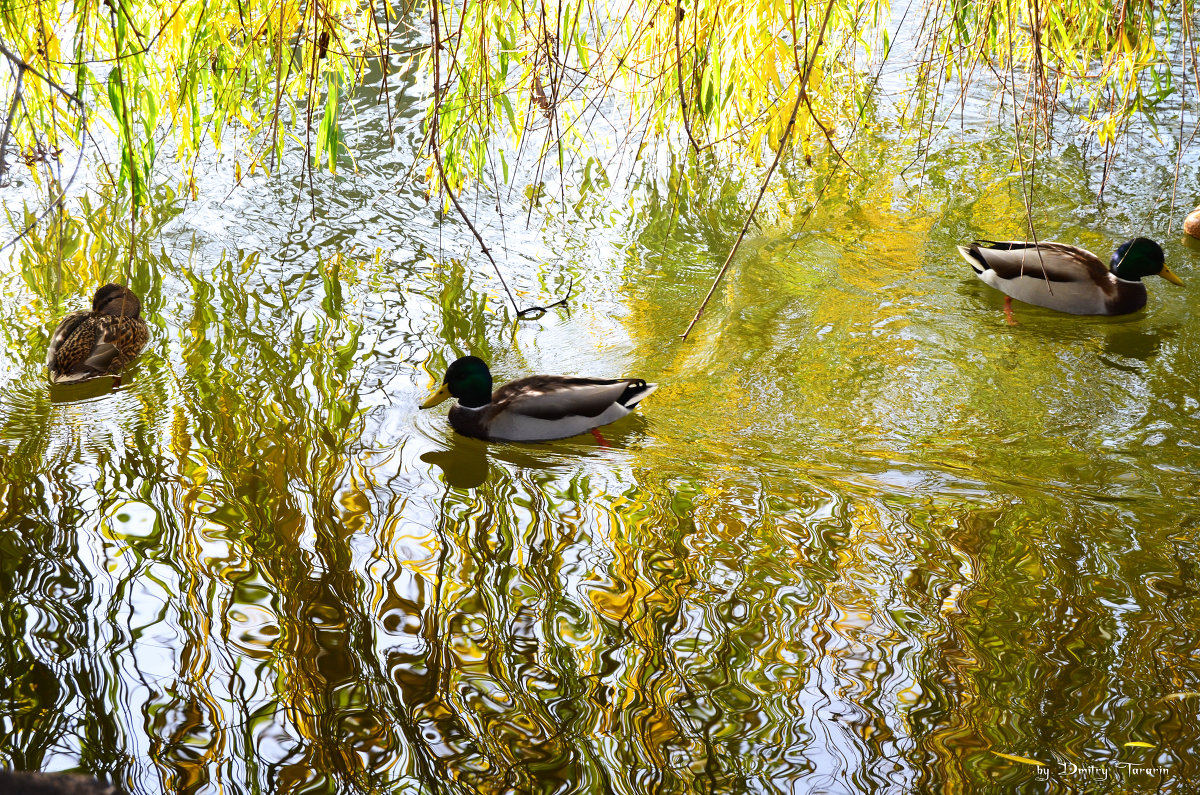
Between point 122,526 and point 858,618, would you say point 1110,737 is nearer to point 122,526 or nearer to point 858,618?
point 858,618

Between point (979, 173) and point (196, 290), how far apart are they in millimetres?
4971

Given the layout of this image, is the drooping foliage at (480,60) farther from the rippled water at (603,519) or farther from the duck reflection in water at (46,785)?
the duck reflection in water at (46,785)

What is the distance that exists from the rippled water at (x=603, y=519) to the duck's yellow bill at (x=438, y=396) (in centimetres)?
13

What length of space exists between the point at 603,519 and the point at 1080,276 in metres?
3.16

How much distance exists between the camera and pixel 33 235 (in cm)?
584

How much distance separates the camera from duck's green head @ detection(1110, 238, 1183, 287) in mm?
5406

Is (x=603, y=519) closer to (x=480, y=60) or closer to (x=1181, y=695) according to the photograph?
(x=480, y=60)

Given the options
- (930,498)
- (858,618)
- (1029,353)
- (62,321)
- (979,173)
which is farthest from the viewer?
(979,173)

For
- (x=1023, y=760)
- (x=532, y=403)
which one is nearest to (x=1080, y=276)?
(x=532, y=403)

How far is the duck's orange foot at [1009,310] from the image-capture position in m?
5.47

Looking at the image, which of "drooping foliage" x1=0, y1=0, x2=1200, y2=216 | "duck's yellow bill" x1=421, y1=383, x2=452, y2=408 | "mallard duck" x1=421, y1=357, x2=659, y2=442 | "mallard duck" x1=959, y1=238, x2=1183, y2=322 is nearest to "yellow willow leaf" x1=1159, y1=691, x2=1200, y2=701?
"drooping foliage" x1=0, y1=0, x2=1200, y2=216

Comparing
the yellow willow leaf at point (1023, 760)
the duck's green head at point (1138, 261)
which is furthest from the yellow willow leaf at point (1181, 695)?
the duck's green head at point (1138, 261)

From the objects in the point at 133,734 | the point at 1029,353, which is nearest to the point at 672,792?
the point at 133,734

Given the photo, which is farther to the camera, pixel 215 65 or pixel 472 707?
pixel 215 65
